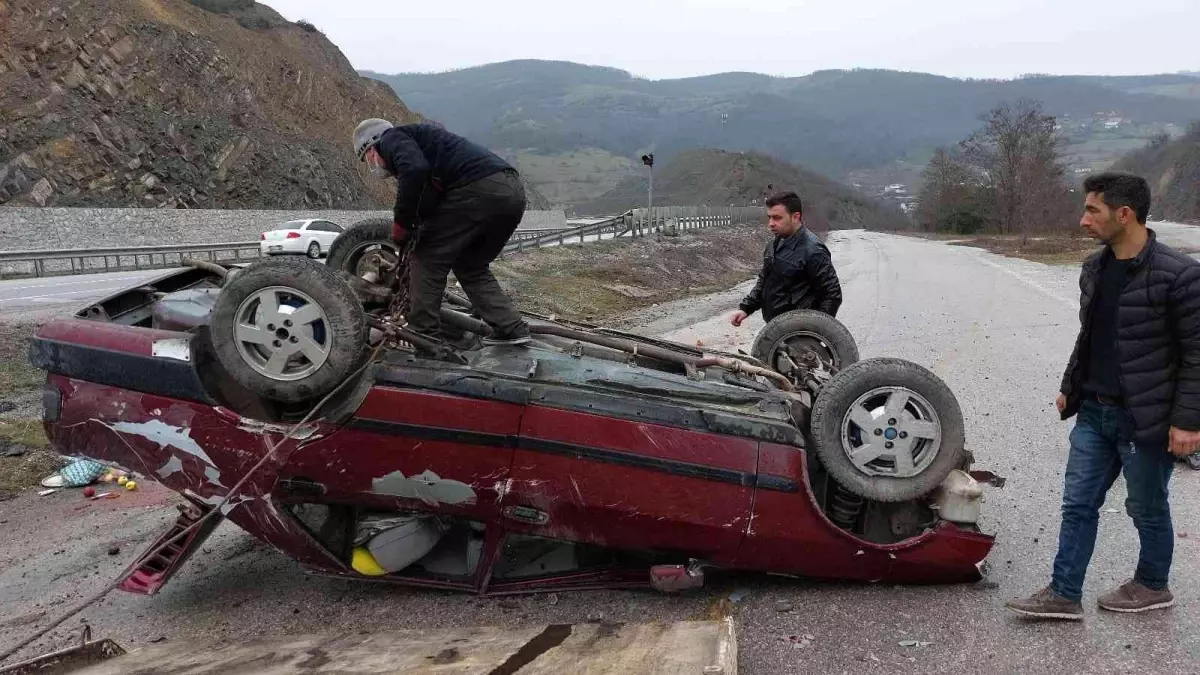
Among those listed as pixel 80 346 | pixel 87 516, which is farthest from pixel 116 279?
pixel 80 346

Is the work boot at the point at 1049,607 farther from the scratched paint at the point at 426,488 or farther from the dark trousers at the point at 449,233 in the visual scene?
the dark trousers at the point at 449,233

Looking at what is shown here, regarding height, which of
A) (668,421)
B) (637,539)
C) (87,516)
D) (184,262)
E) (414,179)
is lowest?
(87,516)

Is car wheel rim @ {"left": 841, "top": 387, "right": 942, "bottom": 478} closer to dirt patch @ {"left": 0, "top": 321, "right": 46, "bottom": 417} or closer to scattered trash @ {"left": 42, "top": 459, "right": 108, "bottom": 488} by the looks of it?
scattered trash @ {"left": 42, "top": 459, "right": 108, "bottom": 488}

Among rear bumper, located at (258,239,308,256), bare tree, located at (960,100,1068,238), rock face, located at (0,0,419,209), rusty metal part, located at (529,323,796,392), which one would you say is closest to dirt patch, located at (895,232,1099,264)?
bare tree, located at (960,100,1068,238)

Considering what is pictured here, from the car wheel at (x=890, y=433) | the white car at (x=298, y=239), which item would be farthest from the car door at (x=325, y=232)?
the car wheel at (x=890, y=433)

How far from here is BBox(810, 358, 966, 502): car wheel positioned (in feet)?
10.9

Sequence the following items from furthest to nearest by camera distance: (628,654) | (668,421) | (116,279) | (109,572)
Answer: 1. (116,279)
2. (109,572)
3. (668,421)
4. (628,654)

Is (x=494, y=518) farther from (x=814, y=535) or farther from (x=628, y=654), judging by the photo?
(x=814, y=535)

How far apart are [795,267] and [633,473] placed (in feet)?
8.08

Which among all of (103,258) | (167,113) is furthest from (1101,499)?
(167,113)

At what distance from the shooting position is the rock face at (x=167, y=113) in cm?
2558

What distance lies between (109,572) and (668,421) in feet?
9.62

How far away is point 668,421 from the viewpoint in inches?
127

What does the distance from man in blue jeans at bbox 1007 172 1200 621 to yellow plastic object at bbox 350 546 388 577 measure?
8.50ft
